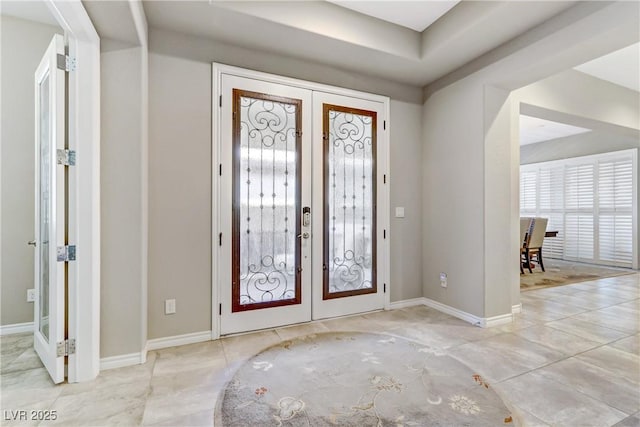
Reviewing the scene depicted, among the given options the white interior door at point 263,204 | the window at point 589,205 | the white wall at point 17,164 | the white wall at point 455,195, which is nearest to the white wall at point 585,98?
the white wall at point 455,195

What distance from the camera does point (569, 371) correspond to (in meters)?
2.22

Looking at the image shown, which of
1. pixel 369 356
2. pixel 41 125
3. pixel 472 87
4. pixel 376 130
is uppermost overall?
pixel 472 87

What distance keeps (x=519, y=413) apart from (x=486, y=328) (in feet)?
4.61

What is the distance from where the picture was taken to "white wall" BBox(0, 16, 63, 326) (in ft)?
9.10

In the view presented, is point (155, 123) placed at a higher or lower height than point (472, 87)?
lower

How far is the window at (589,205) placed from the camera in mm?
6172

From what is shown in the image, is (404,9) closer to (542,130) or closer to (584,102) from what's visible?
(584,102)

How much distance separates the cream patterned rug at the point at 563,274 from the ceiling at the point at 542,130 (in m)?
2.95

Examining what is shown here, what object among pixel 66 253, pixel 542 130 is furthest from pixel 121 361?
pixel 542 130

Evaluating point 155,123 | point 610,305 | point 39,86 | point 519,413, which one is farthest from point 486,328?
point 39,86

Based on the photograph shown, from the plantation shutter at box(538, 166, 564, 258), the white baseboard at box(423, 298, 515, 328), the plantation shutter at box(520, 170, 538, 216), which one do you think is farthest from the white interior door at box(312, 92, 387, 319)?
the plantation shutter at box(520, 170, 538, 216)

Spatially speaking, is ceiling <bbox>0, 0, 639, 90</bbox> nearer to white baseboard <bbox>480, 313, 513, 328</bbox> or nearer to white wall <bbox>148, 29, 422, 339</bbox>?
white wall <bbox>148, 29, 422, 339</bbox>

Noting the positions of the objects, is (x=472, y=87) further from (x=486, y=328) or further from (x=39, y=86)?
(x=39, y=86)

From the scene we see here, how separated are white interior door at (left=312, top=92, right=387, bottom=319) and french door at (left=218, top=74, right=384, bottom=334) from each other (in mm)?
11
